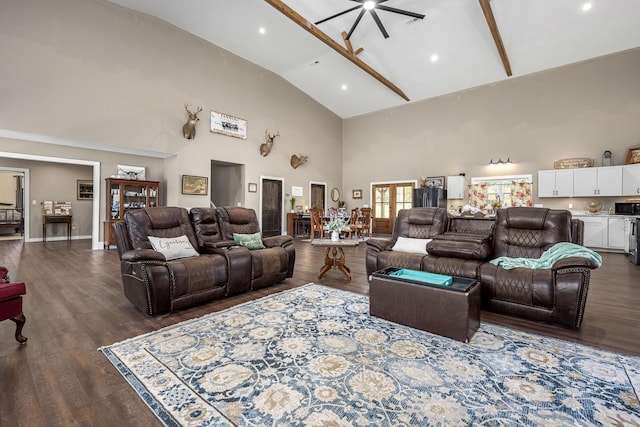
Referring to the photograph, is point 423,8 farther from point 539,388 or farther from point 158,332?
point 158,332

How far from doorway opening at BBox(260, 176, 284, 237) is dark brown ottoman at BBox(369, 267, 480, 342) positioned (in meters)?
6.98

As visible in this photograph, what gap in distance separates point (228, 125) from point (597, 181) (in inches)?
366

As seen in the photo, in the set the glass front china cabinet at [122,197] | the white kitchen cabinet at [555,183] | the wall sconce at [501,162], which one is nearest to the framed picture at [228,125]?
the glass front china cabinet at [122,197]

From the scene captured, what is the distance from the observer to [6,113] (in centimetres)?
512

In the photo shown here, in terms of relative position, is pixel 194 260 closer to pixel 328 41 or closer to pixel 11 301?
pixel 11 301

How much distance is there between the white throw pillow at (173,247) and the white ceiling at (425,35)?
5.37 meters

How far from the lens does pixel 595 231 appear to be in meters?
6.77

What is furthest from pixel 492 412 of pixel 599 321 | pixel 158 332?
pixel 158 332

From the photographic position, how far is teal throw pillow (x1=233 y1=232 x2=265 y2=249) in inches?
156

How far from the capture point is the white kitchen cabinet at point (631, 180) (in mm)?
6401

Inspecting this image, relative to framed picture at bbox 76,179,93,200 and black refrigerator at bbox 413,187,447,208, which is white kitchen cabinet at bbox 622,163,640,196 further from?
framed picture at bbox 76,179,93,200

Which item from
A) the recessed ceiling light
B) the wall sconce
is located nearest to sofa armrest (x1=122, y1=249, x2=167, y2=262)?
the recessed ceiling light

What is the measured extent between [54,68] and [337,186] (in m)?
8.55

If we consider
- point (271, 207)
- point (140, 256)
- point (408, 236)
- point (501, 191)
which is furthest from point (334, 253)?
point (501, 191)
